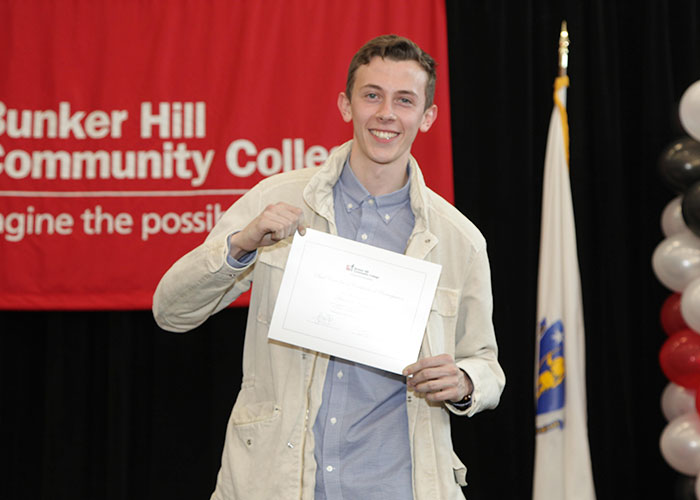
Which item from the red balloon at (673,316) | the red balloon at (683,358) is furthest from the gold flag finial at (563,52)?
the red balloon at (683,358)

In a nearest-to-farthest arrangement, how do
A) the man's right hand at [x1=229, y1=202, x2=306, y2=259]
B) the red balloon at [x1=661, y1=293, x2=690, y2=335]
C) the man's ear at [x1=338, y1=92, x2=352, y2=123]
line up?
1. the man's right hand at [x1=229, y1=202, x2=306, y2=259]
2. the man's ear at [x1=338, y1=92, x2=352, y2=123]
3. the red balloon at [x1=661, y1=293, x2=690, y2=335]

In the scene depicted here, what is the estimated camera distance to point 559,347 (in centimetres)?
356

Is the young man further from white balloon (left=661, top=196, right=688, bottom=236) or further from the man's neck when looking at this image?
white balloon (left=661, top=196, right=688, bottom=236)

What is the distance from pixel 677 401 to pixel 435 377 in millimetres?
1994

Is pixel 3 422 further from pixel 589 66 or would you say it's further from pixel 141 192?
pixel 589 66

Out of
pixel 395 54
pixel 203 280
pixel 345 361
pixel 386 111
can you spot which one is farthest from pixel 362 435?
pixel 395 54

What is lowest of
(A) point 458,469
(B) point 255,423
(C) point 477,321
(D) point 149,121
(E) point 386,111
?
(A) point 458,469

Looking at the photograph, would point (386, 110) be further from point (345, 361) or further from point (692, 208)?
point (692, 208)

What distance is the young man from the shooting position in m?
1.82

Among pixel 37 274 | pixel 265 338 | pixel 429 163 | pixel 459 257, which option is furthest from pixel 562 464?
pixel 37 274

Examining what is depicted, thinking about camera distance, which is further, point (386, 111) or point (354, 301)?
point (386, 111)

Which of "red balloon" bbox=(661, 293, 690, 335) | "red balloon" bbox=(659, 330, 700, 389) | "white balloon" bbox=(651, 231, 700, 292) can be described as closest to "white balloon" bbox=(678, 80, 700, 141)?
"white balloon" bbox=(651, 231, 700, 292)

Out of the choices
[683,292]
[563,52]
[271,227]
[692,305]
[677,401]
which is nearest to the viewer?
[271,227]

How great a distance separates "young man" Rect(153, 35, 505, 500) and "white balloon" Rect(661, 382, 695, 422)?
63.8 inches
